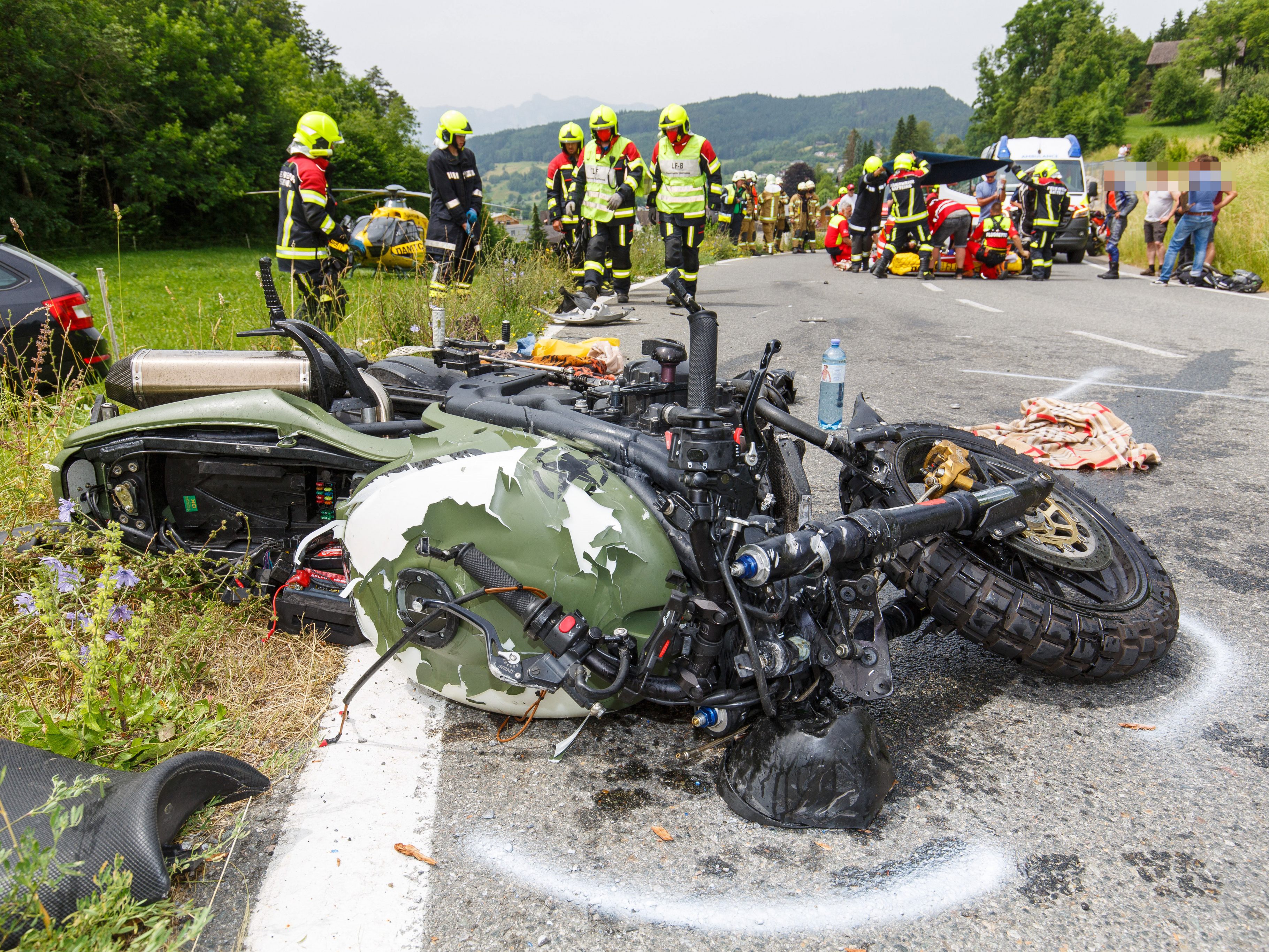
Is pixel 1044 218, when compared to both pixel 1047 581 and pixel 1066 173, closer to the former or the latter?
pixel 1066 173

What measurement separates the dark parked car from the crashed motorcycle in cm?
251

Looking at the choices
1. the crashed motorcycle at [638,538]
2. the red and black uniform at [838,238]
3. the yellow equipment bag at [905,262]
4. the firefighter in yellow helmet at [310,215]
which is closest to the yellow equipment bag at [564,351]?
the crashed motorcycle at [638,538]

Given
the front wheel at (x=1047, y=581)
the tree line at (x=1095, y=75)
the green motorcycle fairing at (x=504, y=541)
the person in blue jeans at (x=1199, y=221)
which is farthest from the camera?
the tree line at (x=1095, y=75)

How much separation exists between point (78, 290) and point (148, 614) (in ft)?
13.0

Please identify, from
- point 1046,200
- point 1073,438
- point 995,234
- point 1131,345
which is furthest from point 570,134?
→ point 1046,200

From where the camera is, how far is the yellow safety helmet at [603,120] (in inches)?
421

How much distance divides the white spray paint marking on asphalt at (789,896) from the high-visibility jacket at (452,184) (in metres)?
9.21

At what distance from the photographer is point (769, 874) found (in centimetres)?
200

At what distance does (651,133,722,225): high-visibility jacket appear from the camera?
410 inches

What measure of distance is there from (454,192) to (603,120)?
7.31ft

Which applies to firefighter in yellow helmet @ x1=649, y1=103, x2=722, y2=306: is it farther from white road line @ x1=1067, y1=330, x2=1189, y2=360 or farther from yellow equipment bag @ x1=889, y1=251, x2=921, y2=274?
yellow equipment bag @ x1=889, y1=251, x2=921, y2=274

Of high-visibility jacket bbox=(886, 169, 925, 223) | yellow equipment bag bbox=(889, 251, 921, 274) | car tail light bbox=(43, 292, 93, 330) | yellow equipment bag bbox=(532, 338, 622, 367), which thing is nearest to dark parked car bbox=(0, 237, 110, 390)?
car tail light bbox=(43, 292, 93, 330)

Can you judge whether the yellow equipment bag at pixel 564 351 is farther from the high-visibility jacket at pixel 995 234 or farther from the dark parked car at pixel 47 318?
the high-visibility jacket at pixel 995 234

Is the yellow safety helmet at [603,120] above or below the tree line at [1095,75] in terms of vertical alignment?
below
